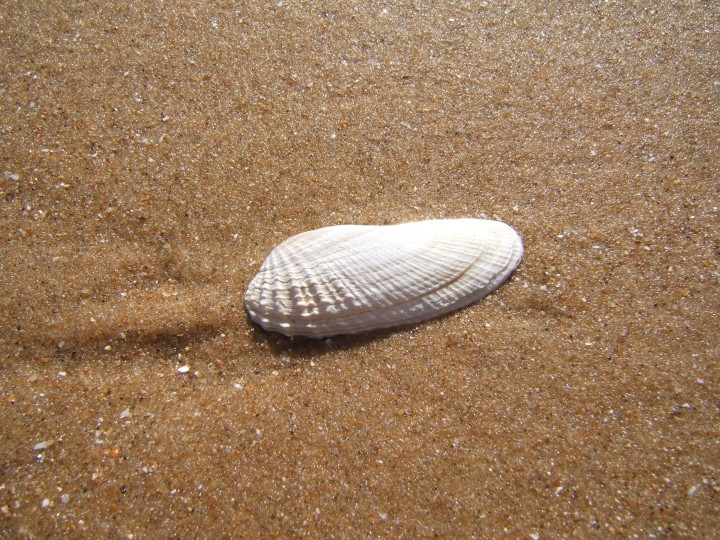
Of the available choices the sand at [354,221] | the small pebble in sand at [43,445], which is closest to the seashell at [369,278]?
the sand at [354,221]

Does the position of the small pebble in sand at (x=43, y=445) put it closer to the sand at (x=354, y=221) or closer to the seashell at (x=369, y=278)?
the sand at (x=354, y=221)

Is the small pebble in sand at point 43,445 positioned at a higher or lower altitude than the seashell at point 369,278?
lower

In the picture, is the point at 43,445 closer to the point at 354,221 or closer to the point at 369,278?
the point at 369,278

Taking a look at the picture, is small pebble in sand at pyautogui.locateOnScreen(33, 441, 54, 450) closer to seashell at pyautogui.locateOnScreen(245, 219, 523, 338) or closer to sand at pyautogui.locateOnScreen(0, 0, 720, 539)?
sand at pyautogui.locateOnScreen(0, 0, 720, 539)

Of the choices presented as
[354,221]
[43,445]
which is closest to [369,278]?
[354,221]

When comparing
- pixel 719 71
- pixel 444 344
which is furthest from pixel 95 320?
pixel 719 71

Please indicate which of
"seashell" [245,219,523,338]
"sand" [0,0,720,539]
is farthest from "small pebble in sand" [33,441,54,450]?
"seashell" [245,219,523,338]
